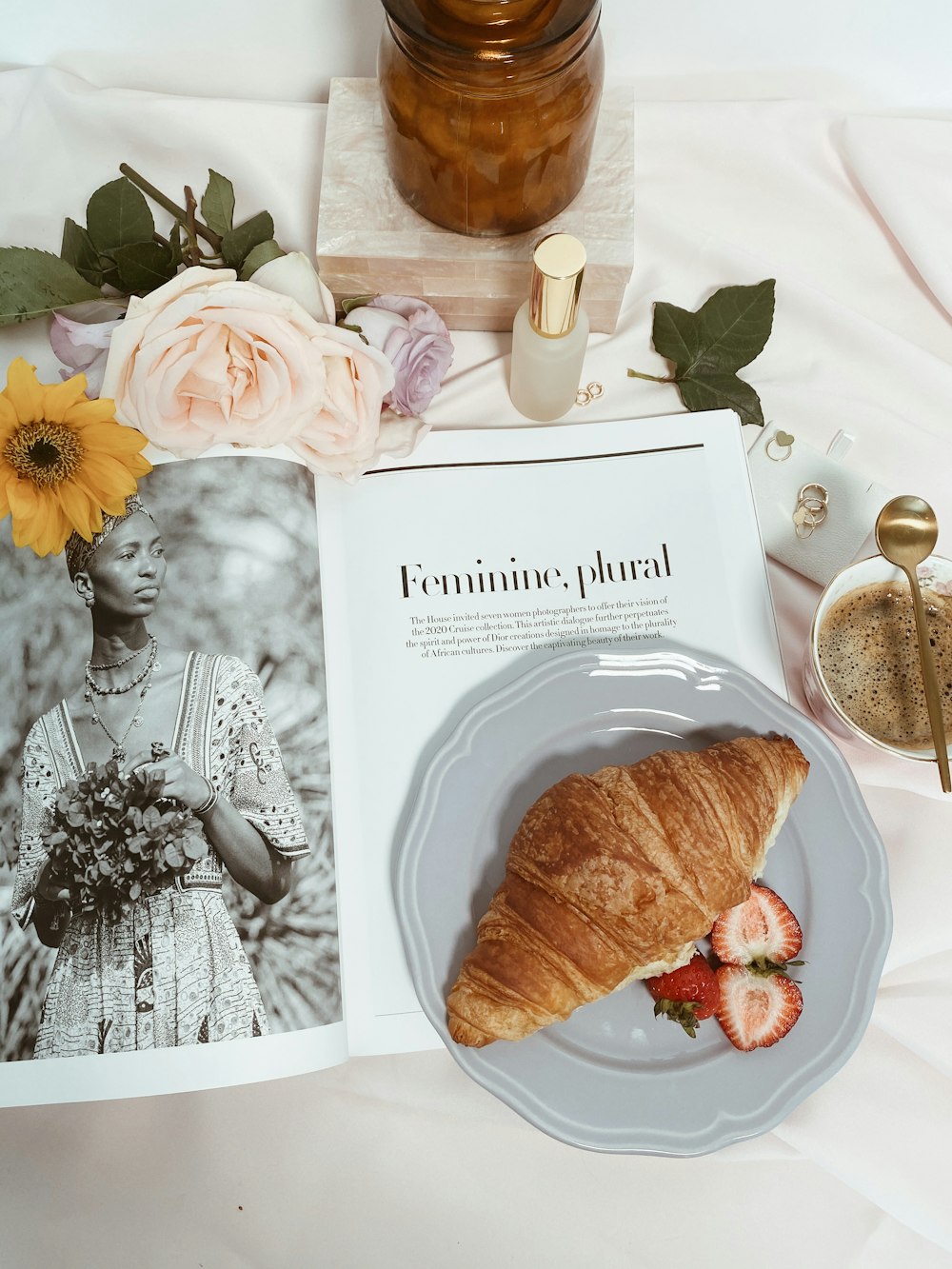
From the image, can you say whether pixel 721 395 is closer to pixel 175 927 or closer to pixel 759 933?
pixel 759 933

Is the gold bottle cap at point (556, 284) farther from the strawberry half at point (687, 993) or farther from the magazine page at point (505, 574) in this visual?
the strawberry half at point (687, 993)

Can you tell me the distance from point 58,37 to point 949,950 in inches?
42.0

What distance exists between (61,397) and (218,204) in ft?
0.71

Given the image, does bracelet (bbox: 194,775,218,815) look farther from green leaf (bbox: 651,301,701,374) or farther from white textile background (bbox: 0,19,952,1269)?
green leaf (bbox: 651,301,701,374)

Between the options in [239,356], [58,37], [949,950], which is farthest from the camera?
[58,37]

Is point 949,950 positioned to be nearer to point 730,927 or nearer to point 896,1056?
point 896,1056

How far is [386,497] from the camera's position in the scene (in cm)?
75

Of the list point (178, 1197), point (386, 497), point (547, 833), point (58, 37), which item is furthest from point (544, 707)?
point (58, 37)

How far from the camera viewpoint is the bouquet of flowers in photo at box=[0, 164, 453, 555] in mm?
584

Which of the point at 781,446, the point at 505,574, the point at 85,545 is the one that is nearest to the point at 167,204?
the point at 85,545

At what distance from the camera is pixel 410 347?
2.32ft

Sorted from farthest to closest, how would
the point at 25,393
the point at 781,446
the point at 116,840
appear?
the point at 781,446 < the point at 116,840 < the point at 25,393

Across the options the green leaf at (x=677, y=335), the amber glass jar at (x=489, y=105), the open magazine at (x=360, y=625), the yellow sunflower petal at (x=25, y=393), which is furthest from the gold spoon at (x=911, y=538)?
the yellow sunflower petal at (x=25, y=393)

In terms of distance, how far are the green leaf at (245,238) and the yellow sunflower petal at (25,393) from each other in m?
0.20
